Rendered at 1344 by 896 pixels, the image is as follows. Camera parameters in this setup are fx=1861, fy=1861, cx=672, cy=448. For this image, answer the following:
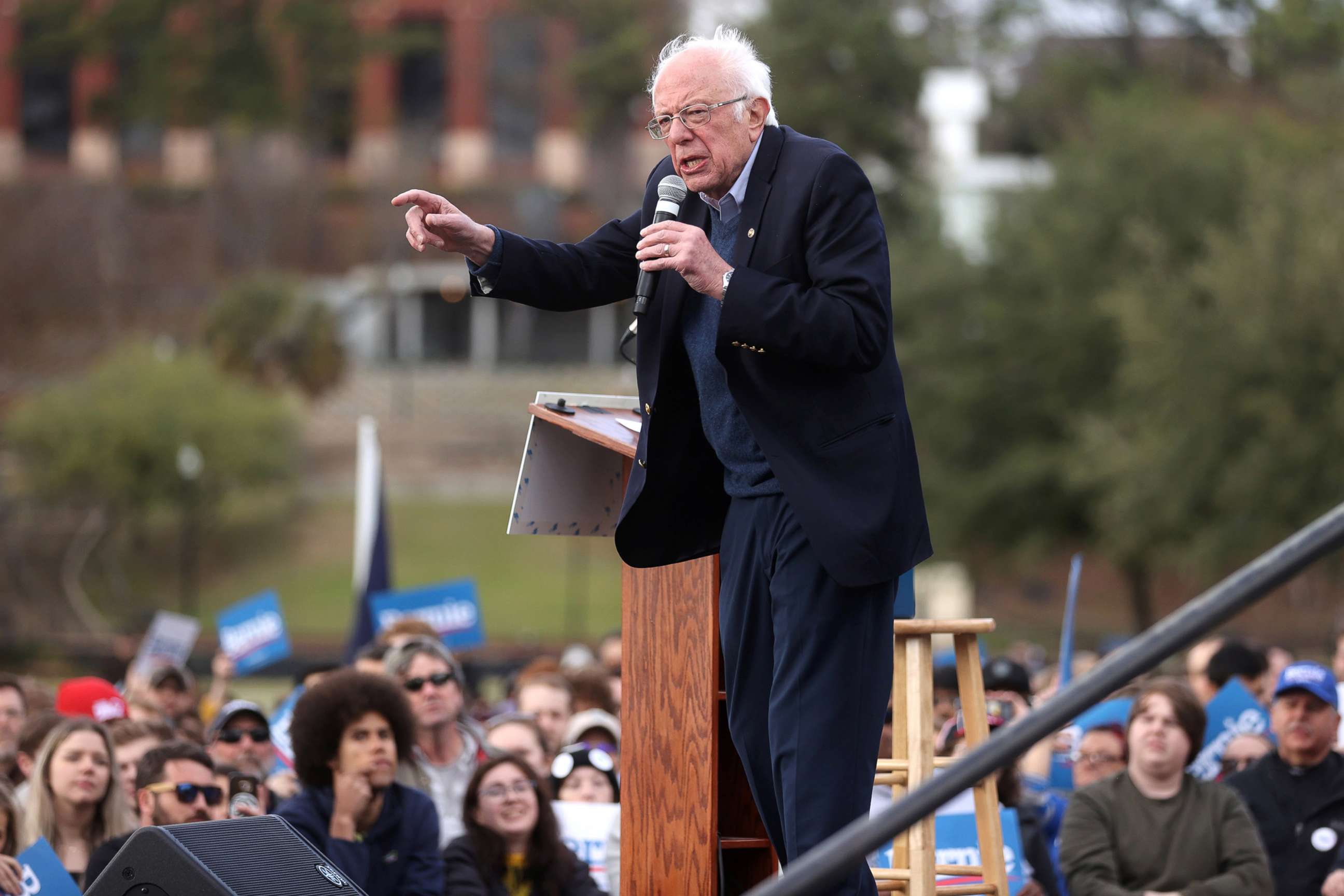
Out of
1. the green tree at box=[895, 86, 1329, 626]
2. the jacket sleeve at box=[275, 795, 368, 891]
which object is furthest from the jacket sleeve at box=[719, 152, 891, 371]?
the green tree at box=[895, 86, 1329, 626]

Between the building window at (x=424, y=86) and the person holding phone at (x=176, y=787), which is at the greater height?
the building window at (x=424, y=86)

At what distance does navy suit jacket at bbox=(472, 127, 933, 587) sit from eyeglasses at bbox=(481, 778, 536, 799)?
8.12 ft

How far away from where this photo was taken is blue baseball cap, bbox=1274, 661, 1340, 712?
22.5ft

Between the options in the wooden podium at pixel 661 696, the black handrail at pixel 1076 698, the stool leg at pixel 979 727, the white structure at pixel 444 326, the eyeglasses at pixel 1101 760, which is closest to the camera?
the black handrail at pixel 1076 698

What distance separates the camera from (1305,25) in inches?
1395

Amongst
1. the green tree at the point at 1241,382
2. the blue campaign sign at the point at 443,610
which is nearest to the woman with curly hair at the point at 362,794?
the blue campaign sign at the point at 443,610

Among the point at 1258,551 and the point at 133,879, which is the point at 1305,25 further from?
the point at 133,879

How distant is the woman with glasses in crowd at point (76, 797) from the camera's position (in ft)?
20.5

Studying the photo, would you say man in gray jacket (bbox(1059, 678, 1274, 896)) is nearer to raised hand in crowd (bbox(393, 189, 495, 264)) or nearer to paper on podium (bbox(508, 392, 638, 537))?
paper on podium (bbox(508, 392, 638, 537))

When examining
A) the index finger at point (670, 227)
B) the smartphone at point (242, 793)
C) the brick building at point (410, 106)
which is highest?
the brick building at point (410, 106)

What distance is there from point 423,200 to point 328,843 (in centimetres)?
260

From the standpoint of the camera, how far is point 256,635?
43.1 ft

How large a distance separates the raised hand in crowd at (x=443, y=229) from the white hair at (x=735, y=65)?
515 millimetres

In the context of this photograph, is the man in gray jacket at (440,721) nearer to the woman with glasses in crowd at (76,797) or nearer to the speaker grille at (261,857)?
the woman with glasses in crowd at (76,797)
